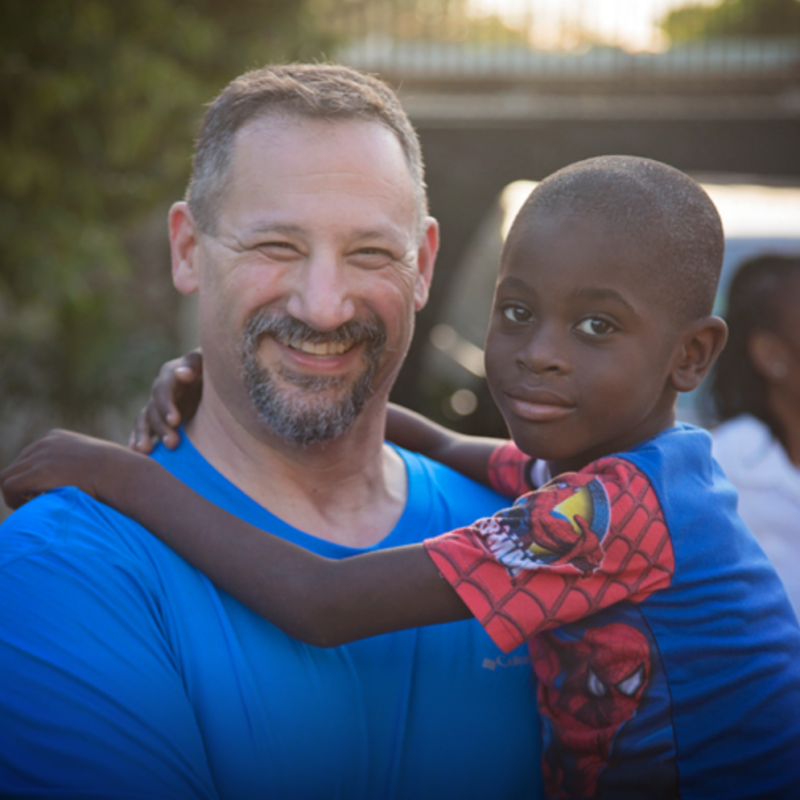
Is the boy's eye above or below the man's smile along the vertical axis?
above

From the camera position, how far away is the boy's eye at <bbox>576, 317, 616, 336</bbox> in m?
2.06

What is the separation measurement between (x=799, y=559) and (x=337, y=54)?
6.26 metres

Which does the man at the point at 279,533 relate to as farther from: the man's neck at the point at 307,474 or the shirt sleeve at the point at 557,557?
the shirt sleeve at the point at 557,557

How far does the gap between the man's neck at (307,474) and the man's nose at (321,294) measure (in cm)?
30

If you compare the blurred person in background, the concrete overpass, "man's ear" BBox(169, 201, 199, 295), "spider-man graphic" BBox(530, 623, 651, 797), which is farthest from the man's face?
the concrete overpass

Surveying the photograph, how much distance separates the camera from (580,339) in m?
2.06

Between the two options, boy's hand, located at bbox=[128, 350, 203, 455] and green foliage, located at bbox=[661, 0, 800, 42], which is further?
green foliage, located at bbox=[661, 0, 800, 42]

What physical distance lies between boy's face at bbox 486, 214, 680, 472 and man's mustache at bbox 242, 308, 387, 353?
346 millimetres

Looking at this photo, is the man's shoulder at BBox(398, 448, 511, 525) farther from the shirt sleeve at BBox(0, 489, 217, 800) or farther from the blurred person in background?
the blurred person in background

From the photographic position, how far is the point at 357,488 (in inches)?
95.3

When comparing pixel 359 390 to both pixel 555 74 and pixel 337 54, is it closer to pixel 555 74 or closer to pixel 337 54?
pixel 337 54

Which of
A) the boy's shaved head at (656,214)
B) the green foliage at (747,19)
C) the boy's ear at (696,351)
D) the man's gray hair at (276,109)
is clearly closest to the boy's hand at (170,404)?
the man's gray hair at (276,109)

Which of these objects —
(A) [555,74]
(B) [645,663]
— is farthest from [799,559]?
(A) [555,74]

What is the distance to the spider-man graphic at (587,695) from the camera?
1.94m
